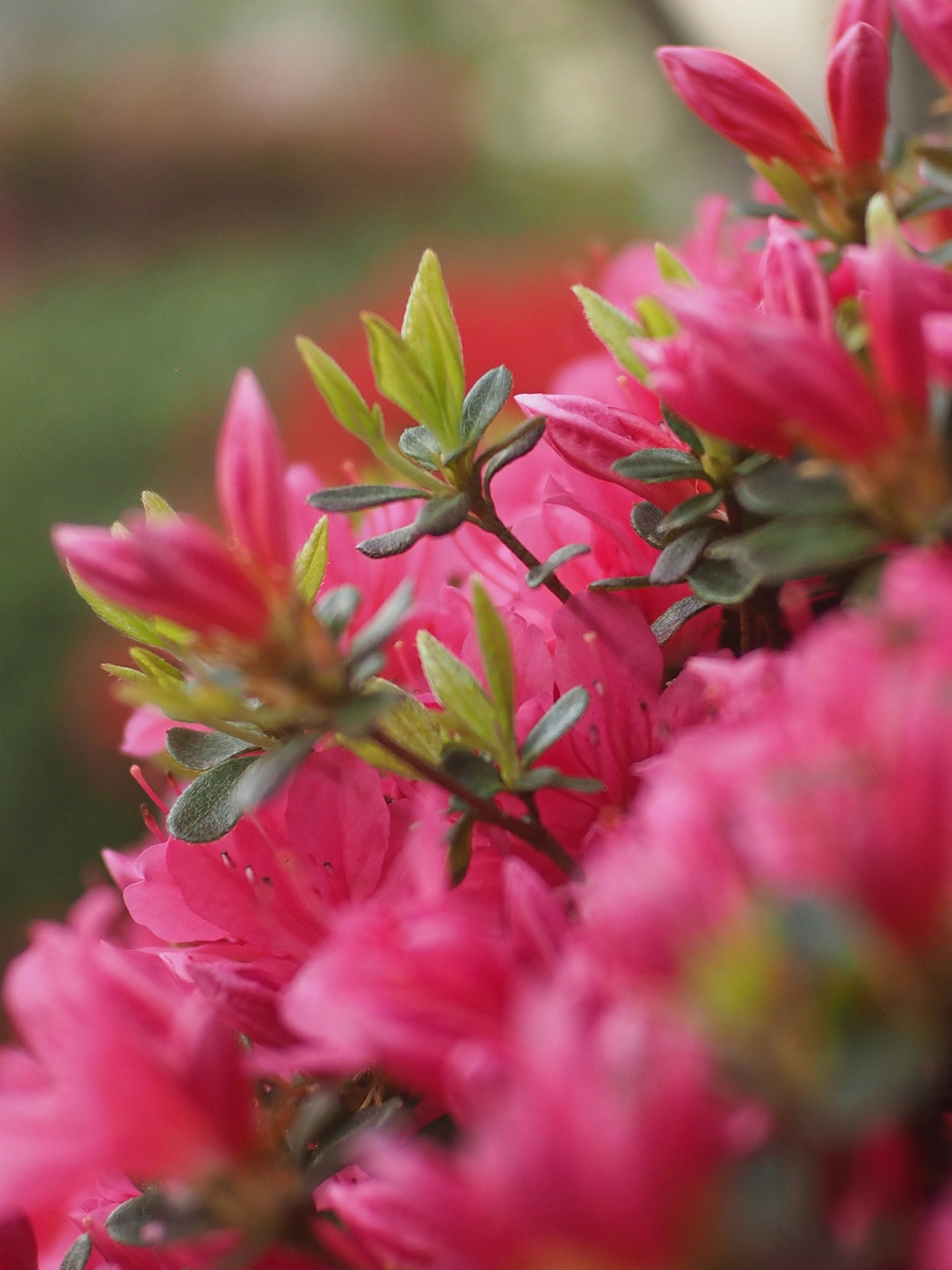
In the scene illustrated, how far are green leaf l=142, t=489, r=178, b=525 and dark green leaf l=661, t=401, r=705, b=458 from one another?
20 centimetres

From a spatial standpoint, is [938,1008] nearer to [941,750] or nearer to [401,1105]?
[941,750]

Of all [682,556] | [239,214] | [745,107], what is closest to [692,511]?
[682,556]

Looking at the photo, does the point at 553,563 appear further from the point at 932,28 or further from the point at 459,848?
the point at 932,28

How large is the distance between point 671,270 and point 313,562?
211mm

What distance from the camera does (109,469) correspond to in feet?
10.4

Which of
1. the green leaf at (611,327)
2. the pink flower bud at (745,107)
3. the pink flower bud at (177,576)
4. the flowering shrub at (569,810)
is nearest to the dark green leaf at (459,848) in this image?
the flowering shrub at (569,810)

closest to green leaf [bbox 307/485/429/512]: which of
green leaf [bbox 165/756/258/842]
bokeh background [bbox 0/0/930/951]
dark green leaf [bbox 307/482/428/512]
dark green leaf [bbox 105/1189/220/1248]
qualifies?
dark green leaf [bbox 307/482/428/512]

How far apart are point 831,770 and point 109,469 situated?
3.11m

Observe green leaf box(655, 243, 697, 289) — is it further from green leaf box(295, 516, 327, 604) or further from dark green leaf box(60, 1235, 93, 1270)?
dark green leaf box(60, 1235, 93, 1270)

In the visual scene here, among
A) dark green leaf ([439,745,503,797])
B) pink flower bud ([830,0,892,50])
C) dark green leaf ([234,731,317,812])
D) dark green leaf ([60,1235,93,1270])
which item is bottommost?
dark green leaf ([60,1235,93,1270])

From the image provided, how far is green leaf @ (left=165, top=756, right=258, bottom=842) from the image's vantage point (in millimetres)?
456

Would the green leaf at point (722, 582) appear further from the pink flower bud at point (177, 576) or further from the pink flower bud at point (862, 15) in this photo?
the pink flower bud at point (862, 15)

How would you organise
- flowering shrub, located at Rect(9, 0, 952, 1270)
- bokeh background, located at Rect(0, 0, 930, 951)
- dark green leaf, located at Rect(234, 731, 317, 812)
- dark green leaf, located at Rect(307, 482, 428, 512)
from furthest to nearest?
bokeh background, located at Rect(0, 0, 930, 951) < dark green leaf, located at Rect(307, 482, 428, 512) < dark green leaf, located at Rect(234, 731, 317, 812) < flowering shrub, located at Rect(9, 0, 952, 1270)

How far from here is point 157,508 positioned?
1.65 feet
